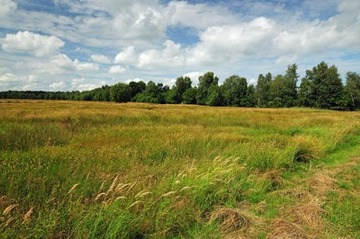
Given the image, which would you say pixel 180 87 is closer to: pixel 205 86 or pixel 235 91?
pixel 205 86

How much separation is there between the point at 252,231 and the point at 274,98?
79594mm

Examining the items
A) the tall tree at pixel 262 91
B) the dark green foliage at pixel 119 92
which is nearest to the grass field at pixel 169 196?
the tall tree at pixel 262 91

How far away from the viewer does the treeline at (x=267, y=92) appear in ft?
231

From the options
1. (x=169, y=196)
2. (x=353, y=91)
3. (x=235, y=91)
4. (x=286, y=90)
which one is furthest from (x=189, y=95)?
(x=169, y=196)

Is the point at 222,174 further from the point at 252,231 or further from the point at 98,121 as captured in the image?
the point at 98,121

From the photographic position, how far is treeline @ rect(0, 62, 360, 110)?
7044cm

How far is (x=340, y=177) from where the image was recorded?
304 inches

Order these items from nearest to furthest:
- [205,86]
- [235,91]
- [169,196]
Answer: [169,196]
[235,91]
[205,86]

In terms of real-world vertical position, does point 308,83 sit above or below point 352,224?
above

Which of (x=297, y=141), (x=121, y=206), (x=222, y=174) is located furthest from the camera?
(x=297, y=141)

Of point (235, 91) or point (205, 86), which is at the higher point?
point (205, 86)

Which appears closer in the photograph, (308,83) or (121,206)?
(121,206)

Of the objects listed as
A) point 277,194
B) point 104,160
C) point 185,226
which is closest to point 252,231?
point 185,226

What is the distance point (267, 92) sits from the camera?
291 feet
